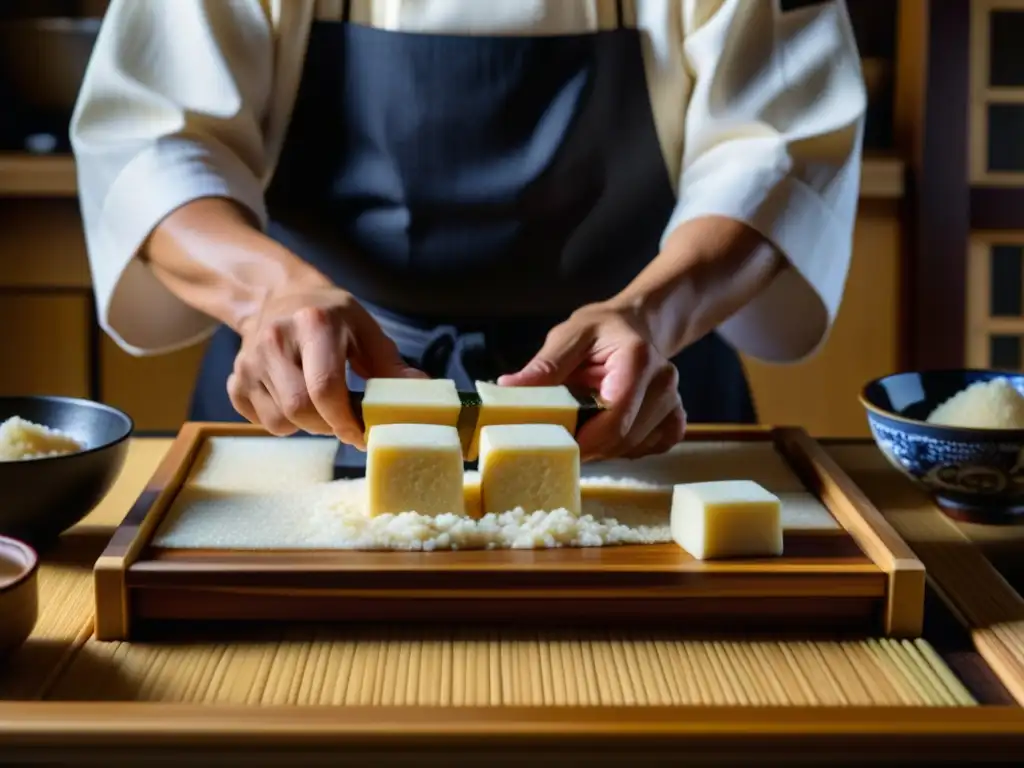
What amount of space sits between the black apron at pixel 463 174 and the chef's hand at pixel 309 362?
10.0 inches

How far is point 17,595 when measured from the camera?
2.31 ft

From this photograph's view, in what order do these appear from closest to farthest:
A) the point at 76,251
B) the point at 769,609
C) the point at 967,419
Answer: the point at 769,609
the point at 967,419
the point at 76,251

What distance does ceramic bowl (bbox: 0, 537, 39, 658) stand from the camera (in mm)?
698

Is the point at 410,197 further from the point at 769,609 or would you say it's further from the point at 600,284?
the point at 769,609

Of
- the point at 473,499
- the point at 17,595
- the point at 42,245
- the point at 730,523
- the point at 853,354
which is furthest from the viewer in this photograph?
the point at 853,354

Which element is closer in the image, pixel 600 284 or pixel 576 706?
pixel 576 706

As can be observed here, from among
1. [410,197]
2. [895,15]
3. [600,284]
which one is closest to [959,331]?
[895,15]

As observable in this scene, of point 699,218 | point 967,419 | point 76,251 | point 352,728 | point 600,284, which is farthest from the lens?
point 76,251

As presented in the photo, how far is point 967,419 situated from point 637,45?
570mm

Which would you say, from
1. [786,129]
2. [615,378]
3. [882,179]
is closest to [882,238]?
[882,179]

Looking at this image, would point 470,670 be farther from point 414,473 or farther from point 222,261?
point 222,261

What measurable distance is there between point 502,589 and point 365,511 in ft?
0.50

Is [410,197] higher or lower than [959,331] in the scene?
higher

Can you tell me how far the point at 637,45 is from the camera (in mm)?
1335
